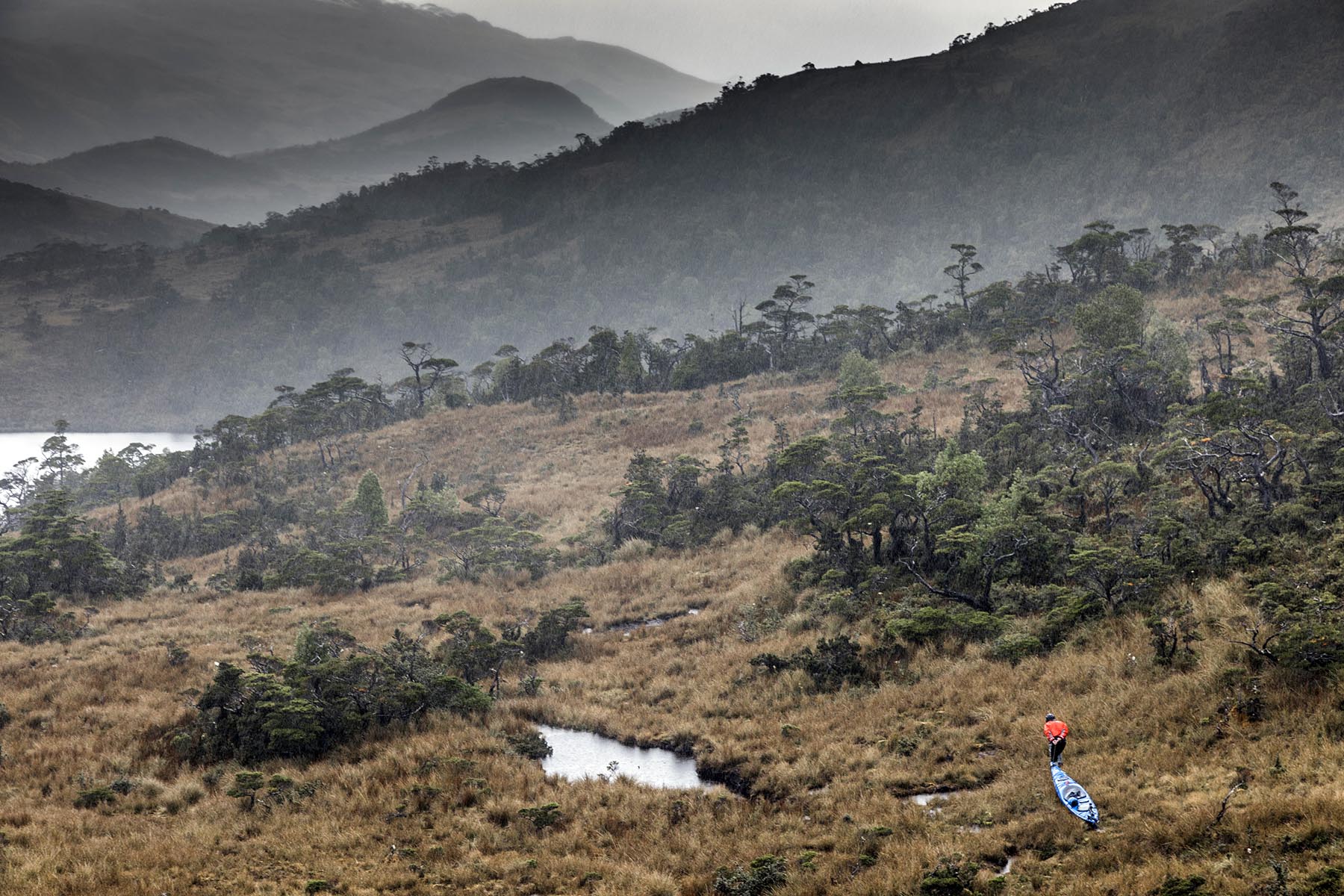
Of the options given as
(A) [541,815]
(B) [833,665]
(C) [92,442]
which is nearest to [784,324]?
(B) [833,665]

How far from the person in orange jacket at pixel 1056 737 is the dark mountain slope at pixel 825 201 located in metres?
109

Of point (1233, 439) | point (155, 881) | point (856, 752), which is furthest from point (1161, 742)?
point (155, 881)

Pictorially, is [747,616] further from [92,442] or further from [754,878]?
[92,442]

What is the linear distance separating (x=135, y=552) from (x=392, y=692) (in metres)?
27.6

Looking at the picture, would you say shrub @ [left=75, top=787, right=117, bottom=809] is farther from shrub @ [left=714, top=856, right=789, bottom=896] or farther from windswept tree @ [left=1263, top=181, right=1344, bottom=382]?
windswept tree @ [left=1263, top=181, right=1344, bottom=382]

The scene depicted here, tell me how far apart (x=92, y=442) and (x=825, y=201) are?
5765 inches

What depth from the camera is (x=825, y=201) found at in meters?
169

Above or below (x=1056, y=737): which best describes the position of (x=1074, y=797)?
below

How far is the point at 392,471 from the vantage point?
49.8 meters

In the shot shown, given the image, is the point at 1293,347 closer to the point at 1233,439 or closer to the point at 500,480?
the point at 1233,439

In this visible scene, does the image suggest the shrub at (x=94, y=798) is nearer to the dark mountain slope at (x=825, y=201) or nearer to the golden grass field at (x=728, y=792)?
the golden grass field at (x=728, y=792)

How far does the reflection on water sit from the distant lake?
9351cm

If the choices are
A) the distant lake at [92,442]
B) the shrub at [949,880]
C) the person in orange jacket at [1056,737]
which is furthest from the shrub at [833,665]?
the distant lake at [92,442]

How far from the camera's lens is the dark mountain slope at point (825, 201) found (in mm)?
113500
